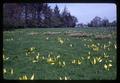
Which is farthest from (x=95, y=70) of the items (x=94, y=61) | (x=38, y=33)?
(x=38, y=33)

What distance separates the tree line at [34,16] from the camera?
3.68 m

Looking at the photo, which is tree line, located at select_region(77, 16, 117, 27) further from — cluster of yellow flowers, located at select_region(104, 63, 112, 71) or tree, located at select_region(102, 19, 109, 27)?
cluster of yellow flowers, located at select_region(104, 63, 112, 71)

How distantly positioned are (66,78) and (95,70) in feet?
0.91

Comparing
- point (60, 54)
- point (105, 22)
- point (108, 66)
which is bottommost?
point (108, 66)

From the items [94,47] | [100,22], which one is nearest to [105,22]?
[100,22]

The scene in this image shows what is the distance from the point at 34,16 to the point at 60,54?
42 centimetres

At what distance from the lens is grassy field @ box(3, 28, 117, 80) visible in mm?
3672

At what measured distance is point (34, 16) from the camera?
371 cm

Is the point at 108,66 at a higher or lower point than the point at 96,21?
lower

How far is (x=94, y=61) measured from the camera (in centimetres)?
370

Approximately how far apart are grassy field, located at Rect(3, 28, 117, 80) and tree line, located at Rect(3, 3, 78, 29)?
6 cm

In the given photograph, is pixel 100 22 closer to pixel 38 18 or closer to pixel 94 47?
pixel 94 47

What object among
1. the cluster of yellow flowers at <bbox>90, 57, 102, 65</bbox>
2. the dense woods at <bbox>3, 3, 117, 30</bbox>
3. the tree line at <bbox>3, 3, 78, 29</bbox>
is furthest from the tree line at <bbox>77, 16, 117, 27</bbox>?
the cluster of yellow flowers at <bbox>90, 57, 102, 65</bbox>

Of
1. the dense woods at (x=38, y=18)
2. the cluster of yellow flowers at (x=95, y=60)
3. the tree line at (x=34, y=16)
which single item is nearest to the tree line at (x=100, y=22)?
the dense woods at (x=38, y=18)
